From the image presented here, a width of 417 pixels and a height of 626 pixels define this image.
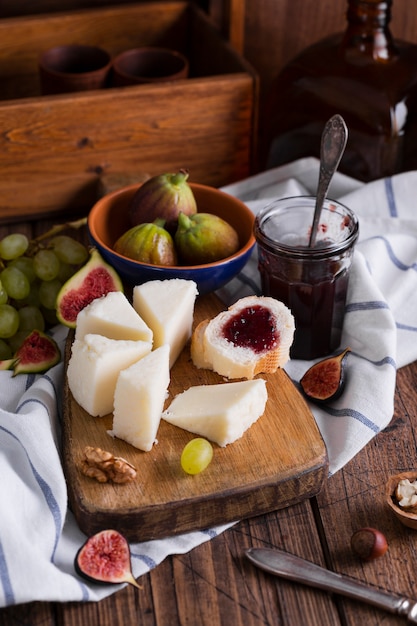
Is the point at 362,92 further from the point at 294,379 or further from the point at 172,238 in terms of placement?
the point at 294,379

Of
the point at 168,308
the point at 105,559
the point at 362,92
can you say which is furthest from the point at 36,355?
the point at 362,92

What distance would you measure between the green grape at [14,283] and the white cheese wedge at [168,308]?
0.95 feet

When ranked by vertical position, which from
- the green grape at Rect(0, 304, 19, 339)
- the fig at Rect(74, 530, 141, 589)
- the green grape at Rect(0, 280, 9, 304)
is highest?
the green grape at Rect(0, 280, 9, 304)

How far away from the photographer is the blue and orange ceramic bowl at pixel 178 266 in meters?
1.93

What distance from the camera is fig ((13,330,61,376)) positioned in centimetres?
186

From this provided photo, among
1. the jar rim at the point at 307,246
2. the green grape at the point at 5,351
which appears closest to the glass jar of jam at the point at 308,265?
the jar rim at the point at 307,246

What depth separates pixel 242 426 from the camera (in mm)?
1647

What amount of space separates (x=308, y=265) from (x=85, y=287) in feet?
1.69

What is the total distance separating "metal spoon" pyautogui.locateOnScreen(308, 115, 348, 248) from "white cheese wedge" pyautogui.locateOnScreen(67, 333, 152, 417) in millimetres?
503

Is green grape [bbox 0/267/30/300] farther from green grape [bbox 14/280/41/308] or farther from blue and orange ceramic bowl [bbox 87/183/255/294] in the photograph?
blue and orange ceramic bowl [bbox 87/183/255/294]

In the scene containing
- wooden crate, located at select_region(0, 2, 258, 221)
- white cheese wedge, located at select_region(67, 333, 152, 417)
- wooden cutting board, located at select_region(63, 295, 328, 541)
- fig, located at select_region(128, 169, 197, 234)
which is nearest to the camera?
wooden cutting board, located at select_region(63, 295, 328, 541)

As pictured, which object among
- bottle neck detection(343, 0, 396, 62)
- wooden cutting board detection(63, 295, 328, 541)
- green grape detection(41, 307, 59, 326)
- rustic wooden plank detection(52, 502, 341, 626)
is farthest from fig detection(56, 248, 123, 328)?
bottle neck detection(343, 0, 396, 62)

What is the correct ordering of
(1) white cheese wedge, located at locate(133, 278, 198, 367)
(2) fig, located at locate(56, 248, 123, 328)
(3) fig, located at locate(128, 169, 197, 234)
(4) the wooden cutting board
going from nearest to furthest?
1. (4) the wooden cutting board
2. (1) white cheese wedge, located at locate(133, 278, 198, 367)
3. (2) fig, located at locate(56, 248, 123, 328)
4. (3) fig, located at locate(128, 169, 197, 234)

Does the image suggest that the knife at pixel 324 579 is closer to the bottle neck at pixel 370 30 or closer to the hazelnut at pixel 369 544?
the hazelnut at pixel 369 544
